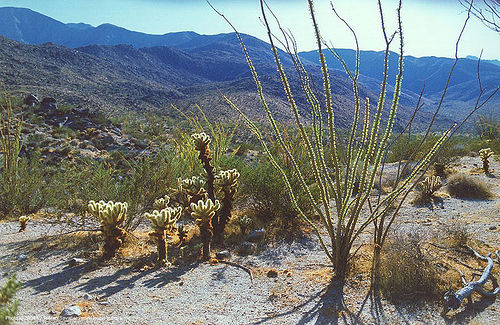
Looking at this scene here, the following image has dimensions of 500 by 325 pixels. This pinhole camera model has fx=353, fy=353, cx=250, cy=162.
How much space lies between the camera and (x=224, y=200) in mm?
4254

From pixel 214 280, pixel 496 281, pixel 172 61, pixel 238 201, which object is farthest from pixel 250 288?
pixel 172 61

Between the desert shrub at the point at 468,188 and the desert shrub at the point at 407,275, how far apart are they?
3559mm

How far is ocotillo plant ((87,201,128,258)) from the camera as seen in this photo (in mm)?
3490

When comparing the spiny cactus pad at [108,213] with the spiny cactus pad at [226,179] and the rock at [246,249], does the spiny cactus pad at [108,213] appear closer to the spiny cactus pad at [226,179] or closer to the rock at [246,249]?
the spiny cactus pad at [226,179]

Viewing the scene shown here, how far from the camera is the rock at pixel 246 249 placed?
3936mm

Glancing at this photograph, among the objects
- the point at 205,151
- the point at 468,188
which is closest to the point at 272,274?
the point at 205,151

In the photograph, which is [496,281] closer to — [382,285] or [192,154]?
[382,285]

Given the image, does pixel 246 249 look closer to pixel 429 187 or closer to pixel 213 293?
pixel 213 293

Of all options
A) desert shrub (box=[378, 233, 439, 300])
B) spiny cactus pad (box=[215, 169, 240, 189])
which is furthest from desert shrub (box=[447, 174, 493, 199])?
spiny cactus pad (box=[215, 169, 240, 189])

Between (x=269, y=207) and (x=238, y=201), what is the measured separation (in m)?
0.78

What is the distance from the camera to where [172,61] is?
291 feet

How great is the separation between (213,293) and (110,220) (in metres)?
1.33

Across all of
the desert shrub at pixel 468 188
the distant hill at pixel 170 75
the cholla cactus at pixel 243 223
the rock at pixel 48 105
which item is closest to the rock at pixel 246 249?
the cholla cactus at pixel 243 223

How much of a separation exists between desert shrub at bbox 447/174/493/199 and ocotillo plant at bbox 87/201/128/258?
5.41m
